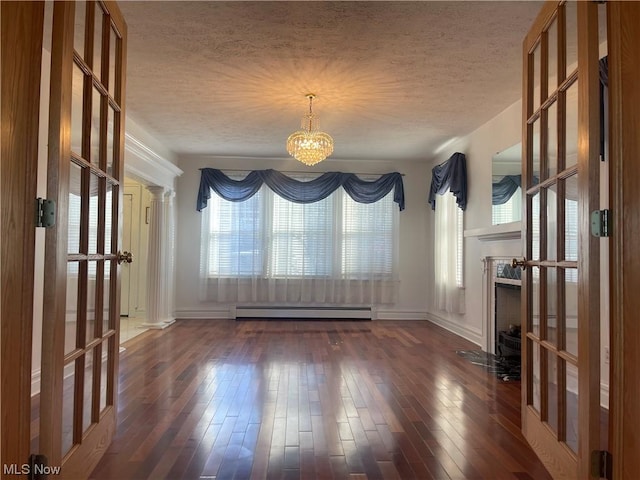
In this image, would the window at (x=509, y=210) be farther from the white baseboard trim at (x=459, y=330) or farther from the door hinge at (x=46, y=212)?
the door hinge at (x=46, y=212)

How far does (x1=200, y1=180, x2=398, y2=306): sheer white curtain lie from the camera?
659 centimetres

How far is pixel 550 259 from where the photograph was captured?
6.24ft

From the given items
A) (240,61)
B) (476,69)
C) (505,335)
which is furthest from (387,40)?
(505,335)

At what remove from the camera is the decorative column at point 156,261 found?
230 inches

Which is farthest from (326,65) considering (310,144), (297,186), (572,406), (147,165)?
(297,186)

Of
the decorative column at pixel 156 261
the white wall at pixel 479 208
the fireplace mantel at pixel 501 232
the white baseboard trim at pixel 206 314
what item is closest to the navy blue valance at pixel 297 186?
the decorative column at pixel 156 261

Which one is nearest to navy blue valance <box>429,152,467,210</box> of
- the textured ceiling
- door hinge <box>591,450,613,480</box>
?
the textured ceiling

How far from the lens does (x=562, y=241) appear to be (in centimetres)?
180

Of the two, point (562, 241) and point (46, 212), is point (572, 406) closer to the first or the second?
point (562, 241)

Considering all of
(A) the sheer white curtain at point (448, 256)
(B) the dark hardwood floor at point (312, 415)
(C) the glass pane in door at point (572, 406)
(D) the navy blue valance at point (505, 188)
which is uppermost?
(D) the navy blue valance at point (505, 188)

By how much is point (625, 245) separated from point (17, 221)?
2.03 meters

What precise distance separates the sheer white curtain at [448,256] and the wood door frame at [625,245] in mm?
4068

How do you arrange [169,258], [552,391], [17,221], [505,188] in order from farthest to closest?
1. [169,258]
2. [505,188]
3. [552,391]
4. [17,221]

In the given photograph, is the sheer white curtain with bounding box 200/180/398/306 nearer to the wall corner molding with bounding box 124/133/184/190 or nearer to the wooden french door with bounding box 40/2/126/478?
the wall corner molding with bounding box 124/133/184/190
